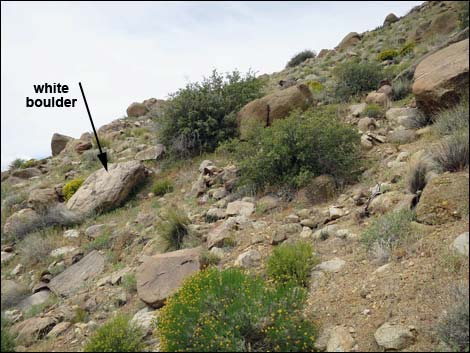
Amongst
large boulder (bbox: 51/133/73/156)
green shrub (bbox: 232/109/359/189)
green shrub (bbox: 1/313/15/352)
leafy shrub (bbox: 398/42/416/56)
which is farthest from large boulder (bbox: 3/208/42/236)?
leafy shrub (bbox: 398/42/416/56)

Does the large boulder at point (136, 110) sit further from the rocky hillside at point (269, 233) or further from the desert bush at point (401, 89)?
the desert bush at point (401, 89)

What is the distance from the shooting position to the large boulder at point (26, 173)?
1326 centimetres

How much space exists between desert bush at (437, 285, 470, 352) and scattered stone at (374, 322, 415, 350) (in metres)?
0.25

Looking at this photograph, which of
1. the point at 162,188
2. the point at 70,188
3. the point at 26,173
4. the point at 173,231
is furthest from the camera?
the point at 26,173

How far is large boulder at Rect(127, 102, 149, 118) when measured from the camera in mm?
20266

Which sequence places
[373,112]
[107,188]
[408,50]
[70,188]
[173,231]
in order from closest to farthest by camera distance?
[173,231] → [107,188] → [373,112] → [70,188] → [408,50]

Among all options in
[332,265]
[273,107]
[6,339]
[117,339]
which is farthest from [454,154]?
[273,107]

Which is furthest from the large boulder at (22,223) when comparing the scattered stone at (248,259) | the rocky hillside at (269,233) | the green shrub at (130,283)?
the scattered stone at (248,259)

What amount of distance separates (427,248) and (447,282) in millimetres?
631

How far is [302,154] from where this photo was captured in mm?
7684

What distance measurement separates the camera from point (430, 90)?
7242 millimetres

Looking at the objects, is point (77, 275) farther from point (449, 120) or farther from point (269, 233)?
point (449, 120)

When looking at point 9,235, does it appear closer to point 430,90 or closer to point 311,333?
point 311,333

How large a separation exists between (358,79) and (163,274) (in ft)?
30.8
